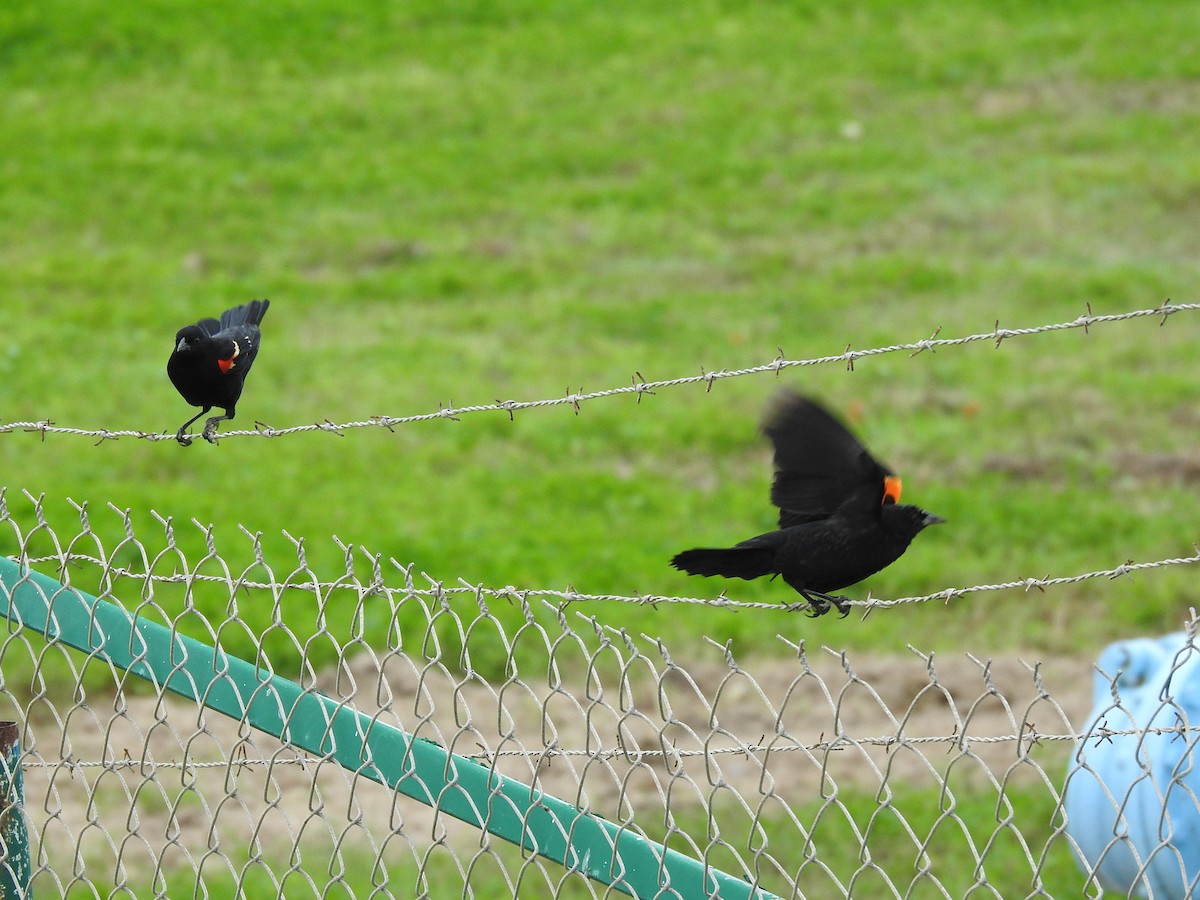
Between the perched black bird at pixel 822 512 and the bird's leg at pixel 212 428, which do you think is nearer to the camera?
the perched black bird at pixel 822 512

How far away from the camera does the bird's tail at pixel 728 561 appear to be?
10.4 feet

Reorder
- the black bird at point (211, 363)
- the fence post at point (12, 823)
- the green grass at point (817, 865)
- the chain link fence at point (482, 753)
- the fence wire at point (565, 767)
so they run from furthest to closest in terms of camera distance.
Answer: the green grass at point (817, 865), the fence wire at point (565, 767), the black bird at point (211, 363), the fence post at point (12, 823), the chain link fence at point (482, 753)

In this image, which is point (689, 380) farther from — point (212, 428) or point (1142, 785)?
point (1142, 785)

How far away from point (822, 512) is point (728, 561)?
0.90 ft

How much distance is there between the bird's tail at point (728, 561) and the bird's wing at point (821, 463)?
0.15m

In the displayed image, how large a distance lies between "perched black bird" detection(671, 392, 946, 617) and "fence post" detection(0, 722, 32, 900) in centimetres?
141

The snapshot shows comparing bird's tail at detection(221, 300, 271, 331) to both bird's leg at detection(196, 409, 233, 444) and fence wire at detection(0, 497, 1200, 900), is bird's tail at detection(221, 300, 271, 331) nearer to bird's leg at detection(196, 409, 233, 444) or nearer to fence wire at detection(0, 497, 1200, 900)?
bird's leg at detection(196, 409, 233, 444)

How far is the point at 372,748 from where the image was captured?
2490 mm

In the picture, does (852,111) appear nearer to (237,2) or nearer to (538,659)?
(237,2)

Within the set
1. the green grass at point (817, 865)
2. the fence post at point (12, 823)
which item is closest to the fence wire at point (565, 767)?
the green grass at point (817, 865)

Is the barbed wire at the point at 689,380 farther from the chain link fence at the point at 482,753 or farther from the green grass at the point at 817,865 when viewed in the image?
the green grass at the point at 817,865

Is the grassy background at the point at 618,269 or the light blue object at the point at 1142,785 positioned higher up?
the light blue object at the point at 1142,785

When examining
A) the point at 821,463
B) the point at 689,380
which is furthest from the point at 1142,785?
the point at 689,380

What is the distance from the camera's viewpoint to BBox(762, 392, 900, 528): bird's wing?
3.24 metres
